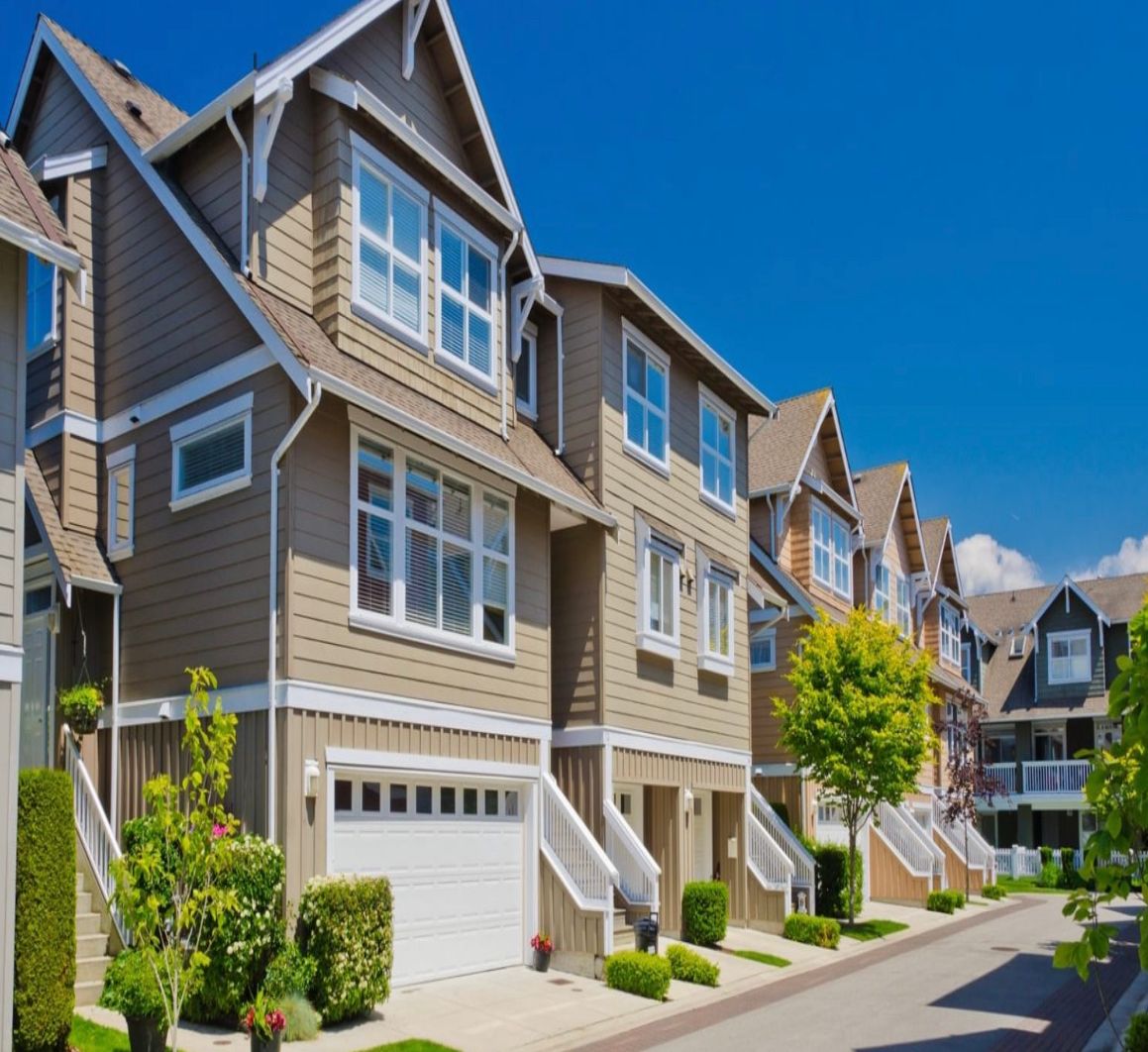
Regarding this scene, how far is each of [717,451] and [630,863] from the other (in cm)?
910

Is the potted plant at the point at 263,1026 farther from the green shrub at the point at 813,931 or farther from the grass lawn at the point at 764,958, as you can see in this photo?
the green shrub at the point at 813,931

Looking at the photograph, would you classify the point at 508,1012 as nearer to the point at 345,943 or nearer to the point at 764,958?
the point at 345,943

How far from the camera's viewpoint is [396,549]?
16.0 meters

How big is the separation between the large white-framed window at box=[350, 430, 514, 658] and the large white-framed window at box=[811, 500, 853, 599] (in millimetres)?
15533

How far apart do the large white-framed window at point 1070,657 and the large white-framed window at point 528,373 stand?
110 ft

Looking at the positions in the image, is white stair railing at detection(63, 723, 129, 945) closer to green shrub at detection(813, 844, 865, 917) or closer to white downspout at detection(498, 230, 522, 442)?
white downspout at detection(498, 230, 522, 442)

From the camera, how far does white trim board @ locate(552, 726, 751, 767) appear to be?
20.1 metres

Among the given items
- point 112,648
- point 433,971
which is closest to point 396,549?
point 112,648

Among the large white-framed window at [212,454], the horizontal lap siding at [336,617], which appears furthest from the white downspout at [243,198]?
the horizontal lap siding at [336,617]

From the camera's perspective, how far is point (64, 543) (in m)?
16.2

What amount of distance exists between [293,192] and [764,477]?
58.1 feet

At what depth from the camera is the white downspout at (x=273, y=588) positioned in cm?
1401

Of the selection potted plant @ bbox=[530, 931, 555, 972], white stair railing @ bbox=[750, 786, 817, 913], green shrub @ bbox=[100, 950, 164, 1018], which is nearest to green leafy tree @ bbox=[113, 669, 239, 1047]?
green shrub @ bbox=[100, 950, 164, 1018]

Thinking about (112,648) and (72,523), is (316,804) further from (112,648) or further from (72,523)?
(72,523)
